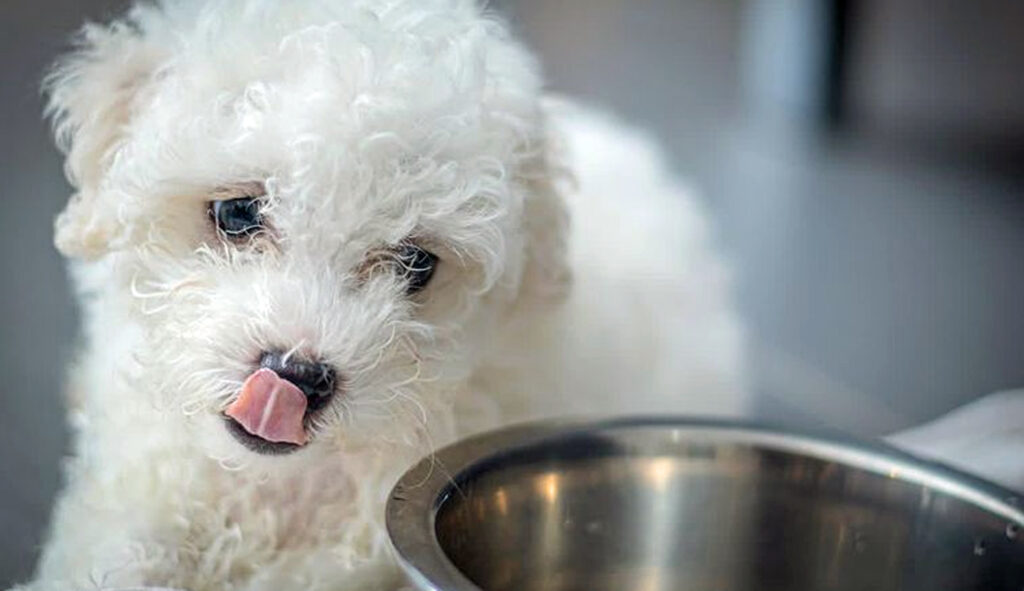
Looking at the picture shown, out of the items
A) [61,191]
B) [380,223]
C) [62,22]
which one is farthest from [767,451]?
[62,22]

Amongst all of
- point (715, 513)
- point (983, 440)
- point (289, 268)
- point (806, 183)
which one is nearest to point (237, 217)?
point (289, 268)

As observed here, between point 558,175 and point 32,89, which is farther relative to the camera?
point 32,89

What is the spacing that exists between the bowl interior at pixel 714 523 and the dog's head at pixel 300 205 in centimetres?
12

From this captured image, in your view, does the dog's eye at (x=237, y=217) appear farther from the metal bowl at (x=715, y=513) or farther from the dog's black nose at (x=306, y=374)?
the metal bowl at (x=715, y=513)

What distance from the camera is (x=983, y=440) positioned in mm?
1613

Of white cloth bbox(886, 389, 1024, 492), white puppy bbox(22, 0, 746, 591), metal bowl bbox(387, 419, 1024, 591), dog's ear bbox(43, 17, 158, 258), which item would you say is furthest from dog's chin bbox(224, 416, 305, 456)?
white cloth bbox(886, 389, 1024, 492)

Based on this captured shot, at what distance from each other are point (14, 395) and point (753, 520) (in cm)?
91

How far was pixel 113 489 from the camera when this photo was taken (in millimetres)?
1387

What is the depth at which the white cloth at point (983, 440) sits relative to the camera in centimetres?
153

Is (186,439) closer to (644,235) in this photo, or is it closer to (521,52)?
(521,52)

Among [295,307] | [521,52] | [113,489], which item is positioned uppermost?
[521,52]

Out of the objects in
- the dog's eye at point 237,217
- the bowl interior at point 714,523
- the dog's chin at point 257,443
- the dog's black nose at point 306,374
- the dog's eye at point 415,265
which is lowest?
the bowl interior at point 714,523

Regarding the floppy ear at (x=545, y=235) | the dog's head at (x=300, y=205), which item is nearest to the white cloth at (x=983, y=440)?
the floppy ear at (x=545, y=235)

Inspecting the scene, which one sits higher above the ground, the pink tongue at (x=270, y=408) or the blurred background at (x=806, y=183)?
the blurred background at (x=806, y=183)
